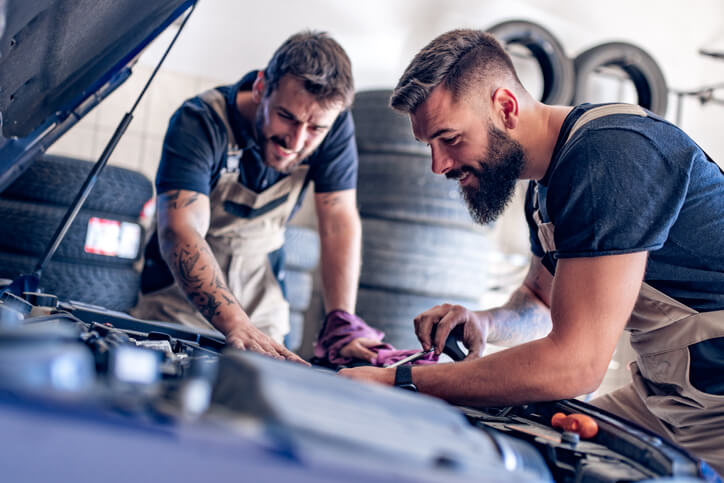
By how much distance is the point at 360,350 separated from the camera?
1.33 metres

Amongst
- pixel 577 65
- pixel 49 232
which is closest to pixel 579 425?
pixel 49 232

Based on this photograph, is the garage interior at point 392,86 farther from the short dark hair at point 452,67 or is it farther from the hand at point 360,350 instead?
the short dark hair at point 452,67

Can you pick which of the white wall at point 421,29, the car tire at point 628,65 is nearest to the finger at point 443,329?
the car tire at point 628,65

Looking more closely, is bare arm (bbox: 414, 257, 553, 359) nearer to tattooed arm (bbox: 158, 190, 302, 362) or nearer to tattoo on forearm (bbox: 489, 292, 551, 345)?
tattoo on forearm (bbox: 489, 292, 551, 345)

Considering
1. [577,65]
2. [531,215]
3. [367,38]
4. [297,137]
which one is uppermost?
[367,38]

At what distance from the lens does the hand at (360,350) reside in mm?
1305

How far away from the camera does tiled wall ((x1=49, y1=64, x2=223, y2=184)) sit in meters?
3.51

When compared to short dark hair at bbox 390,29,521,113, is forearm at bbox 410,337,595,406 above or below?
below

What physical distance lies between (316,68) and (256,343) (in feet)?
2.45

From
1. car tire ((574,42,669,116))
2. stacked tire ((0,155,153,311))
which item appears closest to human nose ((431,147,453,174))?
stacked tire ((0,155,153,311))

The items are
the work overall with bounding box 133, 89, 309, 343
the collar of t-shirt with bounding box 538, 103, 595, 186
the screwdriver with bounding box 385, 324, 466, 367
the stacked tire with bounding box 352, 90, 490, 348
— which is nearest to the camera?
the collar of t-shirt with bounding box 538, 103, 595, 186

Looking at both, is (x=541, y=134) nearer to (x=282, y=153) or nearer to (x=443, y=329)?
(x=443, y=329)

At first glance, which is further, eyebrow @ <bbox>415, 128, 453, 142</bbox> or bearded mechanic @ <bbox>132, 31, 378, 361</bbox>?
bearded mechanic @ <bbox>132, 31, 378, 361</bbox>

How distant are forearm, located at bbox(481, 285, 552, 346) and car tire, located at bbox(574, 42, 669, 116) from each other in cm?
220
